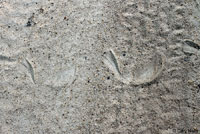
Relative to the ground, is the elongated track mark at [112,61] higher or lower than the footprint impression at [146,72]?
higher

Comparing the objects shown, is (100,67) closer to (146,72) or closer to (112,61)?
(112,61)

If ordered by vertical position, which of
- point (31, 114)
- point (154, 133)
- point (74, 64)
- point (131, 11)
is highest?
point (131, 11)

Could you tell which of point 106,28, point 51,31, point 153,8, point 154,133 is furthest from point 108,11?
point 154,133

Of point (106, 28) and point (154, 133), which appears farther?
point (106, 28)

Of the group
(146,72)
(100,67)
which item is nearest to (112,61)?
(100,67)

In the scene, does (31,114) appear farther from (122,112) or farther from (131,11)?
(131,11)

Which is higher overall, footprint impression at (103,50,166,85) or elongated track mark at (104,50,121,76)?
elongated track mark at (104,50,121,76)

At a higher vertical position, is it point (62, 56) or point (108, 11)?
point (108, 11)
